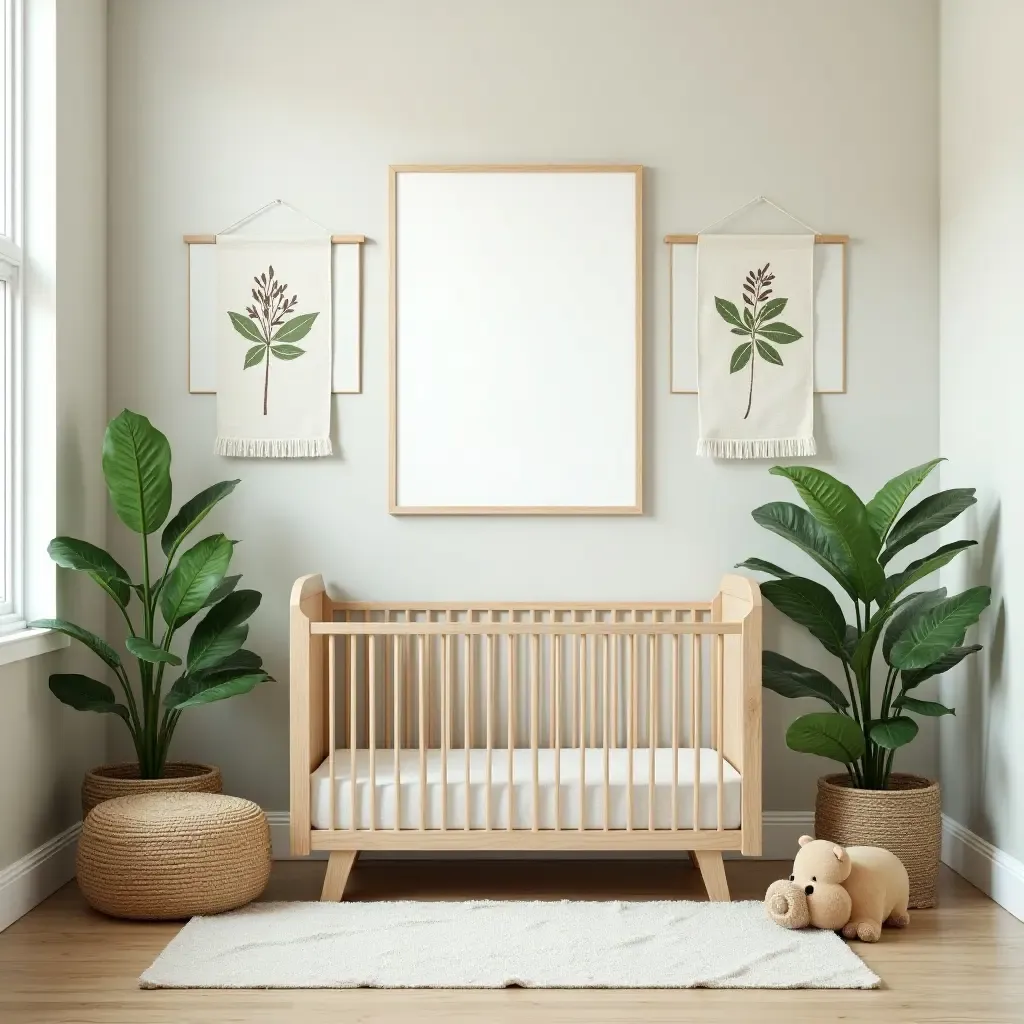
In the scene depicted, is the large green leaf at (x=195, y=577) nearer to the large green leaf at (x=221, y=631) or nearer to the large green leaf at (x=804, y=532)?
the large green leaf at (x=221, y=631)

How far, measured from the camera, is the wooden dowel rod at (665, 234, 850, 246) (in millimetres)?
3293

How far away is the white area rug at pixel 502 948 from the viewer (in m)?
2.29

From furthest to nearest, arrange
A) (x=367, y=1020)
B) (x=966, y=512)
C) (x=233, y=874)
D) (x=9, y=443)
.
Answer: (x=966, y=512), (x=9, y=443), (x=233, y=874), (x=367, y=1020)

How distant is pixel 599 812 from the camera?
9.12 ft

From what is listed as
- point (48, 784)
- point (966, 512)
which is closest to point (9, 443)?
point (48, 784)

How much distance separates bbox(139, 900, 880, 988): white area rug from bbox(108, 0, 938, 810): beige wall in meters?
0.73

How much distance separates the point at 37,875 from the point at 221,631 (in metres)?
0.74

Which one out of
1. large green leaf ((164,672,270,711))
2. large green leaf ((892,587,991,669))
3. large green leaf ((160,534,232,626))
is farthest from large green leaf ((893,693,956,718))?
large green leaf ((160,534,232,626))

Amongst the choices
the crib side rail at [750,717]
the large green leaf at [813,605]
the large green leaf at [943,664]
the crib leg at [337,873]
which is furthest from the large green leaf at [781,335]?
the crib leg at [337,873]

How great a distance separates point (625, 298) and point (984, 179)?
994mm

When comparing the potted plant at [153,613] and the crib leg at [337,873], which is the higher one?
the potted plant at [153,613]

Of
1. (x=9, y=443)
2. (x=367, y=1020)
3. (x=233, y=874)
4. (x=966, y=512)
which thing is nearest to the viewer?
(x=367, y=1020)

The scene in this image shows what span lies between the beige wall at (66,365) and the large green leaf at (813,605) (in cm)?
186

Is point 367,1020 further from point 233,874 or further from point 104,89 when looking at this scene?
point 104,89
